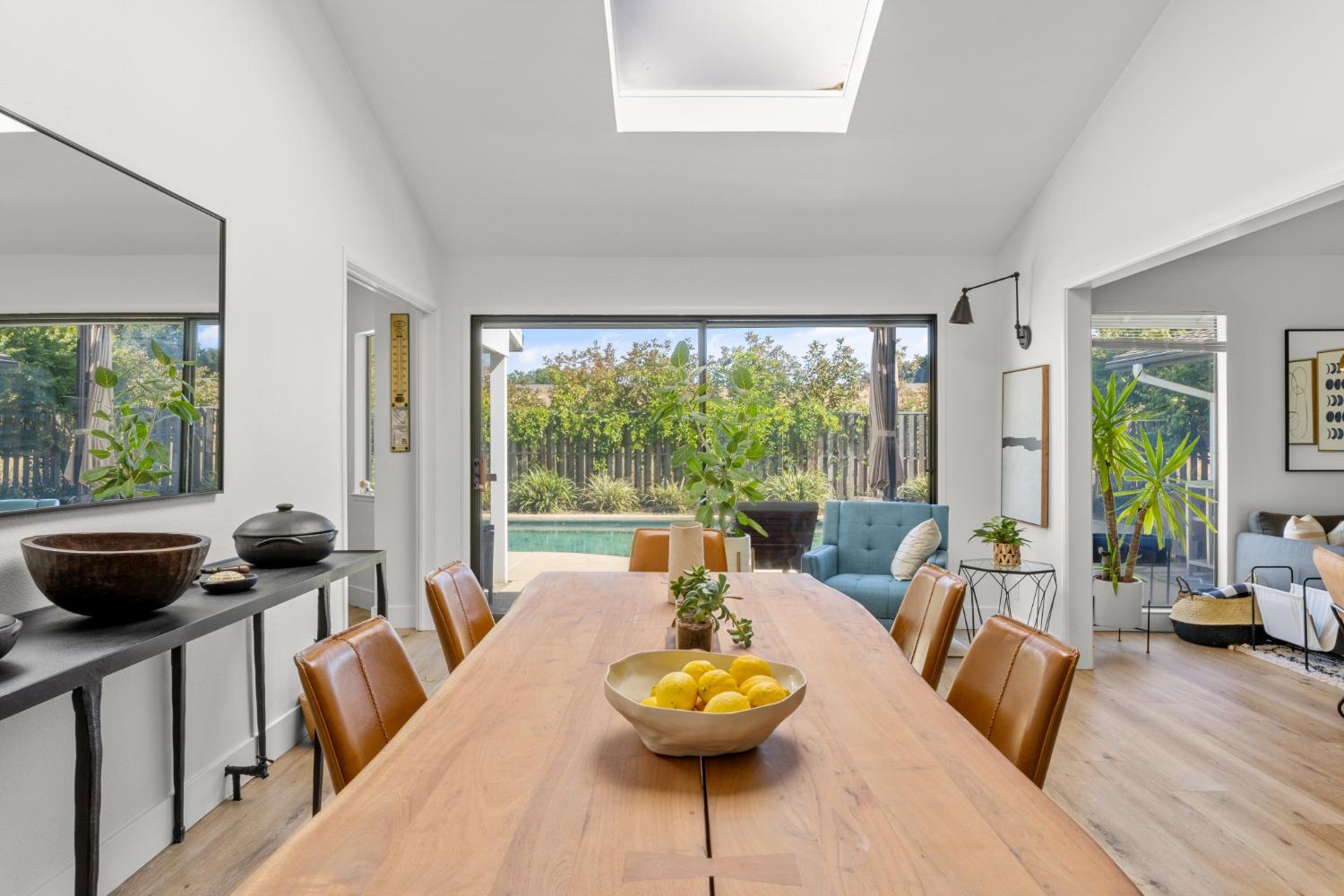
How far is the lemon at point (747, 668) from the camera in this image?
1.33 metres

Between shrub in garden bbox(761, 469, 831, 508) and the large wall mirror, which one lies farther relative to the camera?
shrub in garden bbox(761, 469, 831, 508)

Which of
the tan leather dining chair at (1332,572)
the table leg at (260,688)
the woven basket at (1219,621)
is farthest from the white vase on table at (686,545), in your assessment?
the woven basket at (1219,621)

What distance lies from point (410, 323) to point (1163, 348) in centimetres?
476

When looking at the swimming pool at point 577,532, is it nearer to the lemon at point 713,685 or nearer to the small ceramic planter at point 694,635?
the small ceramic planter at point 694,635

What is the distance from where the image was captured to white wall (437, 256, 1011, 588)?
5293 millimetres

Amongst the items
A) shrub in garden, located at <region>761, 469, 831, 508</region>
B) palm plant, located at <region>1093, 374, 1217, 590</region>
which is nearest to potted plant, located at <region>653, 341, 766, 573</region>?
shrub in garden, located at <region>761, 469, 831, 508</region>

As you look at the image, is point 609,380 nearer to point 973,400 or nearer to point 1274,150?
point 973,400

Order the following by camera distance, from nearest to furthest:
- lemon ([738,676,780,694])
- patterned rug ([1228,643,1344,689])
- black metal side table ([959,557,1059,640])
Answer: lemon ([738,676,780,694]), patterned rug ([1228,643,1344,689]), black metal side table ([959,557,1059,640])

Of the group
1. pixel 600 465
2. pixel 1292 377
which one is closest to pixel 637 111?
pixel 600 465

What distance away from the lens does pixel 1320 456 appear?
5.07m

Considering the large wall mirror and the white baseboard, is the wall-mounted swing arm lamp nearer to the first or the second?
the large wall mirror

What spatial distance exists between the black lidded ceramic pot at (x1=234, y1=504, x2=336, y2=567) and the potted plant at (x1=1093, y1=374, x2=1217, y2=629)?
4287 mm

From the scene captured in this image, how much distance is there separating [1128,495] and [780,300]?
2481 millimetres

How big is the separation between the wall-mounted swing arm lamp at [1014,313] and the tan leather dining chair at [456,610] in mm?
3480
